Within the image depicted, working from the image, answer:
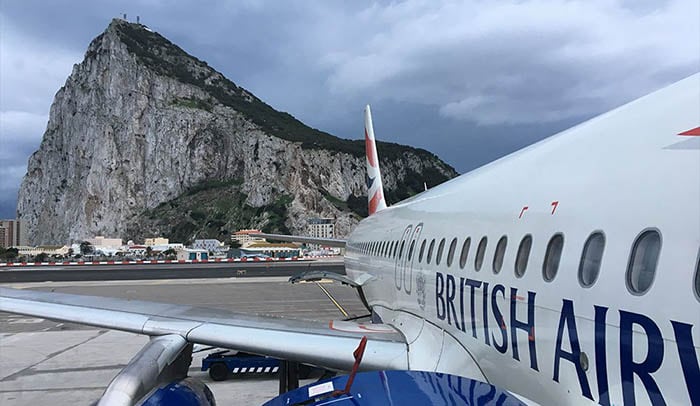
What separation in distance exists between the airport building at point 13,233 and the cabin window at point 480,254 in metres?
183

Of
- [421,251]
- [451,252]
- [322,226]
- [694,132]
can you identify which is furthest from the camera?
[322,226]

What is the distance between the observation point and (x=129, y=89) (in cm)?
15550

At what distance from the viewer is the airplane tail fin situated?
18969mm

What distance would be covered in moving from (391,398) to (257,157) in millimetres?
155197

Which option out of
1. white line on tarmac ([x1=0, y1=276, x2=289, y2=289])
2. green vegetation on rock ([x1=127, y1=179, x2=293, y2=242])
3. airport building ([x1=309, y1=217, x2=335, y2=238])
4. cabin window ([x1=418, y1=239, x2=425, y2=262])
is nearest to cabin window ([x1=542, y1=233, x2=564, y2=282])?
cabin window ([x1=418, y1=239, x2=425, y2=262])

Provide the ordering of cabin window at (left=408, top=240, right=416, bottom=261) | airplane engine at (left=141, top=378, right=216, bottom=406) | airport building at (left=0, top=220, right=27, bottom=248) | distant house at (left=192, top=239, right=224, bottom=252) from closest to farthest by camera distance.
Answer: airplane engine at (left=141, top=378, right=216, bottom=406)
cabin window at (left=408, top=240, right=416, bottom=261)
distant house at (left=192, top=239, right=224, bottom=252)
airport building at (left=0, top=220, right=27, bottom=248)

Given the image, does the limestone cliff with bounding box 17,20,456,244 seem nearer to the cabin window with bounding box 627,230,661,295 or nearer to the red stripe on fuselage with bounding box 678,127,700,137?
the cabin window with bounding box 627,230,661,295

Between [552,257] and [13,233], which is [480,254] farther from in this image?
[13,233]

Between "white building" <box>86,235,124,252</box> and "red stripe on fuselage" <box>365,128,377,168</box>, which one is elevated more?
"red stripe on fuselage" <box>365,128,377,168</box>

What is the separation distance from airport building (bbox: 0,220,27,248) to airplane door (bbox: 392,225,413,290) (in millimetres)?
179393

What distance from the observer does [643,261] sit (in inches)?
108

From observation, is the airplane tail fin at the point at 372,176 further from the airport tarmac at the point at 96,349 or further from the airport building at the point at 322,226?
the airport building at the point at 322,226

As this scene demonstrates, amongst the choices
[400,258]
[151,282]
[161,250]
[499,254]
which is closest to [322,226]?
[161,250]

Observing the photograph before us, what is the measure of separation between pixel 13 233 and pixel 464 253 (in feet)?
639
